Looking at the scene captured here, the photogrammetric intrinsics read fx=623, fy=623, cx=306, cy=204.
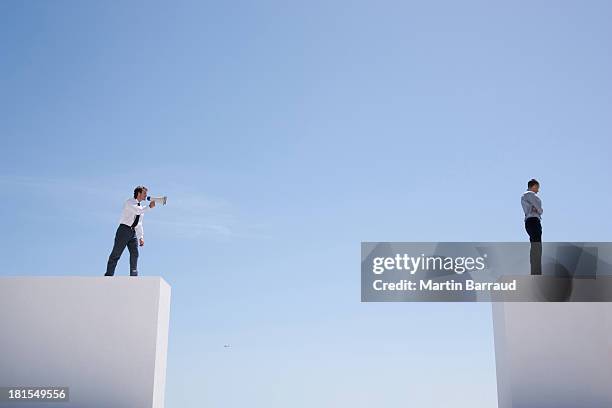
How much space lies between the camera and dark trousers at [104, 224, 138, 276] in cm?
1062

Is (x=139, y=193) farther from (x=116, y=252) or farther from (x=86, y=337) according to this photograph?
(x=86, y=337)

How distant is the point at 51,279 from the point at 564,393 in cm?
826

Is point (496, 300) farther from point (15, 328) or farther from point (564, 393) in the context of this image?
Result: point (15, 328)

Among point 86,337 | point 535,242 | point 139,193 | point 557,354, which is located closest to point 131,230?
Result: point 139,193

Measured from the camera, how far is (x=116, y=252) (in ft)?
35.0

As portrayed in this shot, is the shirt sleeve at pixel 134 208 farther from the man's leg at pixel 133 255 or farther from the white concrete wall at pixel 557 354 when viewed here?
the white concrete wall at pixel 557 354

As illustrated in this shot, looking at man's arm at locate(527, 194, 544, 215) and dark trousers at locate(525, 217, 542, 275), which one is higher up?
man's arm at locate(527, 194, 544, 215)

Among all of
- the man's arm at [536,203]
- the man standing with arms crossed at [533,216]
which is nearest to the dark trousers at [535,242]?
the man standing with arms crossed at [533,216]

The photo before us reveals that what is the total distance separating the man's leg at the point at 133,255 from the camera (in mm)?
10773

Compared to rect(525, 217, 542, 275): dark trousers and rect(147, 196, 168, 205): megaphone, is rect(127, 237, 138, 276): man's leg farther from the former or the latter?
rect(525, 217, 542, 275): dark trousers

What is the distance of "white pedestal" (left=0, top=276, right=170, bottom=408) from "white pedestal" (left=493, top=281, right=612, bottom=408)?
562 cm

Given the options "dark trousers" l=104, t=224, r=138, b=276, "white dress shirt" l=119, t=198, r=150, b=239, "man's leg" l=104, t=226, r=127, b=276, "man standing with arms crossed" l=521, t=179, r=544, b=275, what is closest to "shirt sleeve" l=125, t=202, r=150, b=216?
"white dress shirt" l=119, t=198, r=150, b=239

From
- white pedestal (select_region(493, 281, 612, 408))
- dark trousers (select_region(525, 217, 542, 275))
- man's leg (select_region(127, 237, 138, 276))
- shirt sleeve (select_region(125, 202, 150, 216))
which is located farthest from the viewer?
shirt sleeve (select_region(125, 202, 150, 216))

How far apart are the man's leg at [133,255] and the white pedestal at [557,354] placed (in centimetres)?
→ 623
